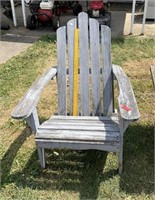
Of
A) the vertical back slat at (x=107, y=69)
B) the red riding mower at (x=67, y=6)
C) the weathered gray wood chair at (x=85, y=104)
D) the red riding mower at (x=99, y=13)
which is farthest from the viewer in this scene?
the red riding mower at (x=67, y=6)

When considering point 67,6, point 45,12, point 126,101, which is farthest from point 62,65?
point 67,6

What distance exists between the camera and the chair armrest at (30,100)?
2.21 m

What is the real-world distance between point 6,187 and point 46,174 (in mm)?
353

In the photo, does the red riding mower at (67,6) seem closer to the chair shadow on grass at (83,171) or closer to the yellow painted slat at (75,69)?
the yellow painted slat at (75,69)

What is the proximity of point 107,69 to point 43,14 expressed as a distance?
11.2 feet

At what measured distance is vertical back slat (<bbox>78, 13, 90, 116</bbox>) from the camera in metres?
2.93

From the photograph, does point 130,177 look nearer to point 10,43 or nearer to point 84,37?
point 84,37

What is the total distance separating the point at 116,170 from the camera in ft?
8.62

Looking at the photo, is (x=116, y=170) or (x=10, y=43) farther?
(x=10, y=43)

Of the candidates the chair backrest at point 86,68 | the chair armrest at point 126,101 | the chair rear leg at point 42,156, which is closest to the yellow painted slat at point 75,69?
the chair backrest at point 86,68

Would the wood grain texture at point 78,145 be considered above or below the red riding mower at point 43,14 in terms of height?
below

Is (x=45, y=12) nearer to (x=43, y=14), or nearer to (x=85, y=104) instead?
(x=43, y=14)

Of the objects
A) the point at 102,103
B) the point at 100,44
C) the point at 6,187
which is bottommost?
the point at 6,187

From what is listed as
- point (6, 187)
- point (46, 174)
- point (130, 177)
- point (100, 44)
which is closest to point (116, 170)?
point (130, 177)
